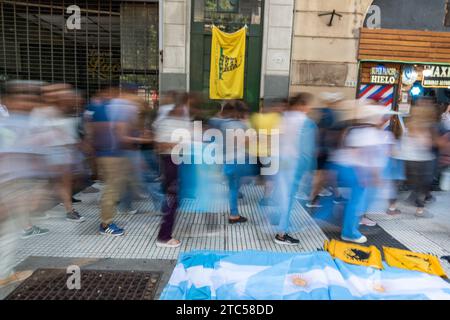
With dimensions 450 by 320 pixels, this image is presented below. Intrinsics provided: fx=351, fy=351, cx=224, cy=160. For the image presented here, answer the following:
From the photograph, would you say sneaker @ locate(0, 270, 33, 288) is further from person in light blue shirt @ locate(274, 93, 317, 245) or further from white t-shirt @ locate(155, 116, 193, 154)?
person in light blue shirt @ locate(274, 93, 317, 245)

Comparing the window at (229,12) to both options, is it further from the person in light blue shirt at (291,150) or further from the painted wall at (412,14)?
the person in light blue shirt at (291,150)

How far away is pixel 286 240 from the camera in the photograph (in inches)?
183

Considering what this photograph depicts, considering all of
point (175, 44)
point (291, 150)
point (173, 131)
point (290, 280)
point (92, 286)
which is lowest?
point (92, 286)

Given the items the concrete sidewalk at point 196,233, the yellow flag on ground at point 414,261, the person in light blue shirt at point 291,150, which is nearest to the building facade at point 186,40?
the concrete sidewalk at point 196,233

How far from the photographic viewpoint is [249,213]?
5.79 metres

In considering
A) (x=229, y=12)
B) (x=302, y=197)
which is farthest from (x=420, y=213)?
(x=229, y=12)

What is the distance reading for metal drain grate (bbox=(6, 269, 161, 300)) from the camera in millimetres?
3338

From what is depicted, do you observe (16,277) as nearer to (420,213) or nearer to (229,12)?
(420,213)

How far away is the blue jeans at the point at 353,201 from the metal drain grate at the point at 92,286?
8.44 feet

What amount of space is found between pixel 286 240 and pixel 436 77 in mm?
7254

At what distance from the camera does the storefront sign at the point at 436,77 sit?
357 inches

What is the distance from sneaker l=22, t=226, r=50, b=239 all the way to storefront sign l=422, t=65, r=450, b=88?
9.26 m

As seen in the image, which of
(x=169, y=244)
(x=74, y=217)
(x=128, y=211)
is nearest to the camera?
(x=169, y=244)
